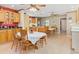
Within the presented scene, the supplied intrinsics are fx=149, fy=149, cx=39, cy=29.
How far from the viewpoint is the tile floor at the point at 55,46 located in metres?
3.30

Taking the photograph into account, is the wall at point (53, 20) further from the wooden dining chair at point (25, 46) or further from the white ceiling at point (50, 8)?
the wooden dining chair at point (25, 46)

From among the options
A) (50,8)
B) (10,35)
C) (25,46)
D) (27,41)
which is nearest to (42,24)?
(50,8)

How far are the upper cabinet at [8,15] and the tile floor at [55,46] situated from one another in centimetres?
53

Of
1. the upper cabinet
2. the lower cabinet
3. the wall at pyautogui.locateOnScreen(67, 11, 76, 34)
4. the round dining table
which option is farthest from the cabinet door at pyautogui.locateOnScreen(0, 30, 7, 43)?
the wall at pyautogui.locateOnScreen(67, 11, 76, 34)

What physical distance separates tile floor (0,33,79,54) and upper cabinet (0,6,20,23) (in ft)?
1.74

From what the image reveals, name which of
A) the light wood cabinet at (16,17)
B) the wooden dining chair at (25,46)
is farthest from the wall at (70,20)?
the light wood cabinet at (16,17)

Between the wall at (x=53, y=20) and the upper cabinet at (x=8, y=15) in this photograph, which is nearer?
the upper cabinet at (x=8, y=15)

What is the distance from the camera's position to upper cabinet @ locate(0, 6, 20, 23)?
10.7ft

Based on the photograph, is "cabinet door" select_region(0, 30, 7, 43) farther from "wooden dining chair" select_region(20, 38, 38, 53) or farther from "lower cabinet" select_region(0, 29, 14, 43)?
"wooden dining chair" select_region(20, 38, 38, 53)

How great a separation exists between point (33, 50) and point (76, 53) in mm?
960

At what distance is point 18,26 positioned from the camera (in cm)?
337
